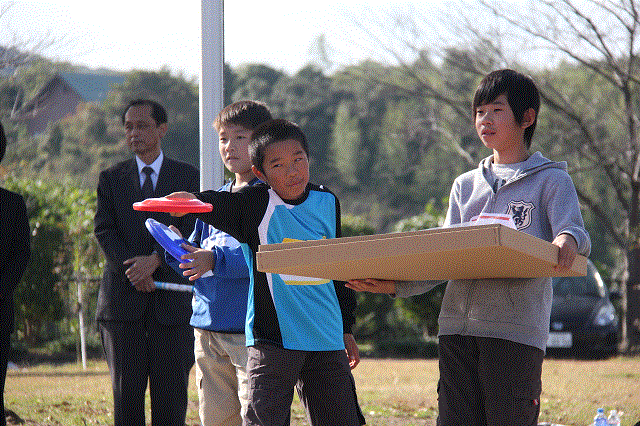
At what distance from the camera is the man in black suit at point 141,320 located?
3.49 meters

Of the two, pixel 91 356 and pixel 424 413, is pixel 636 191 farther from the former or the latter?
pixel 91 356

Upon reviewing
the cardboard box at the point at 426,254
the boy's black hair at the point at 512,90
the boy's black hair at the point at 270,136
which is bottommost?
the cardboard box at the point at 426,254

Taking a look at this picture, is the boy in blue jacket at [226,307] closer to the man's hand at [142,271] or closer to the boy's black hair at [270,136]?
the boy's black hair at [270,136]

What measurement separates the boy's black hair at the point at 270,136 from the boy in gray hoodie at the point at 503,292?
1.80 feet

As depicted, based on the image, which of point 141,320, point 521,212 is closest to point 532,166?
point 521,212

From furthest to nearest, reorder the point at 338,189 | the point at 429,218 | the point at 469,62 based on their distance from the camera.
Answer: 1. the point at 338,189
2. the point at 429,218
3. the point at 469,62

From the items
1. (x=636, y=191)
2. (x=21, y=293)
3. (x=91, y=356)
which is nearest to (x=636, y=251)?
(x=636, y=191)

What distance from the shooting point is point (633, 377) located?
7.61 m

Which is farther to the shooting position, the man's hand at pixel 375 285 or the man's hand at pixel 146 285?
the man's hand at pixel 146 285

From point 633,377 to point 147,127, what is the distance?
6.11 meters

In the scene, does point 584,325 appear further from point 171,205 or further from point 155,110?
point 171,205

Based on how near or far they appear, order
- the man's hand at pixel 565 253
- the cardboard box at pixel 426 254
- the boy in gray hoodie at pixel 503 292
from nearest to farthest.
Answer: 1. the cardboard box at pixel 426 254
2. the man's hand at pixel 565 253
3. the boy in gray hoodie at pixel 503 292

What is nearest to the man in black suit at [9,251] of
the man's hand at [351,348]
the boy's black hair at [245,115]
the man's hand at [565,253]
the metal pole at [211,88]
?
the metal pole at [211,88]

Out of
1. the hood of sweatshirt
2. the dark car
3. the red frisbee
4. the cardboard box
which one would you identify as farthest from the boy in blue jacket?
the dark car
